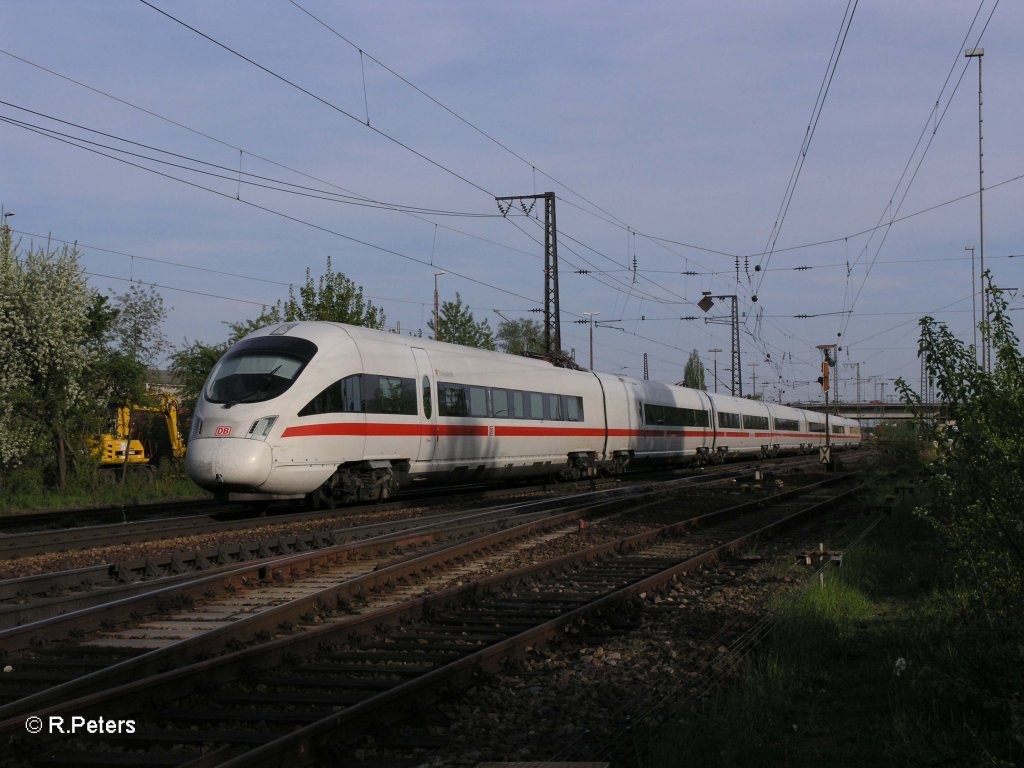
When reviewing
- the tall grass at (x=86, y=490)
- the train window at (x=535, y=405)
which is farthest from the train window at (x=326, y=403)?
the tall grass at (x=86, y=490)

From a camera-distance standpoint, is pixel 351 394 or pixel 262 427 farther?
pixel 351 394

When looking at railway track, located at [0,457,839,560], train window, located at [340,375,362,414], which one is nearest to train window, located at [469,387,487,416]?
railway track, located at [0,457,839,560]

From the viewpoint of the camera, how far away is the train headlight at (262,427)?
47.3 ft

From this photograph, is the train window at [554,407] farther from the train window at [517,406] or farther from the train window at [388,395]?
the train window at [388,395]

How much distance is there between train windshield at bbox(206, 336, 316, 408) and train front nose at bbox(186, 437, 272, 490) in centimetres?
70

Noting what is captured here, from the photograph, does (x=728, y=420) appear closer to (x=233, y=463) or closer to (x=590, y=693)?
(x=233, y=463)

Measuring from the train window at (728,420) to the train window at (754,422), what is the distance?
152cm

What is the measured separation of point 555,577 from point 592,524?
5335 millimetres

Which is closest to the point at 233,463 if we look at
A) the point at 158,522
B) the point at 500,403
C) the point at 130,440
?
the point at 158,522

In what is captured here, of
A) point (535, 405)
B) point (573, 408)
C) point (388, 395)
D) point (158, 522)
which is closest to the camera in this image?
point (158, 522)

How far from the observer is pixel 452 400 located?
1923 centimetres

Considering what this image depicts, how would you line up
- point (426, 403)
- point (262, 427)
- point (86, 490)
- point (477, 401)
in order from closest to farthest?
point (262, 427)
point (426, 403)
point (477, 401)
point (86, 490)

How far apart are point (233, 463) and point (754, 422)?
3550cm

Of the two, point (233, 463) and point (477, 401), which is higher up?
point (477, 401)
